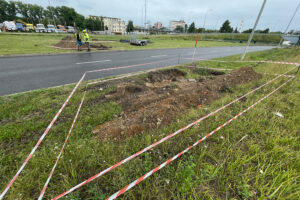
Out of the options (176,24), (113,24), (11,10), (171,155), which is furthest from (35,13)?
(176,24)

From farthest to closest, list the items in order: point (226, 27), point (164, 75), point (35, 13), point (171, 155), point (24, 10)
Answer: point (35, 13)
point (24, 10)
point (226, 27)
point (164, 75)
point (171, 155)

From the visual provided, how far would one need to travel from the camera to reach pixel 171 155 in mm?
1890

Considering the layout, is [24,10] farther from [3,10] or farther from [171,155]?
[171,155]

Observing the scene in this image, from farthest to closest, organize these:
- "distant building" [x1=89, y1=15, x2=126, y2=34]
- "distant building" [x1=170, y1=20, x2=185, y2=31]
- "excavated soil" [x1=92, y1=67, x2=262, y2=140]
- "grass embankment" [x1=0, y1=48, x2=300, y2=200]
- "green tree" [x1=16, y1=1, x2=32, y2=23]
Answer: "distant building" [x1=170, y1=20, x2=185, y2=31], "distant building" [x1=89, y1=15, x2=126, y2=34], "green tree" [x1=16, y1=1, x2=32, y2=23], "excavated soil" [x1=92, y1=67, x2=262, y2=140], "grass embankment" [x1=0, y1=48, x2=300, y2=200]

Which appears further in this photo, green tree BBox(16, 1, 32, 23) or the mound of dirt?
green tree BBox(16, 1, 32, 23)

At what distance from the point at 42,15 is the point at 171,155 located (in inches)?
4449

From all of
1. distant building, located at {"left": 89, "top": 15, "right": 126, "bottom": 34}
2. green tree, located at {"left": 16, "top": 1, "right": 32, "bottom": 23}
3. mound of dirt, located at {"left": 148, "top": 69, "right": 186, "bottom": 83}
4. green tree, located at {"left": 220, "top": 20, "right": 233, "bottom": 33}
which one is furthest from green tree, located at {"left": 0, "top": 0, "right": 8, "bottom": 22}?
green tree, located at {"left": 220, "top": 20, "right": 233, "bottom": 33}

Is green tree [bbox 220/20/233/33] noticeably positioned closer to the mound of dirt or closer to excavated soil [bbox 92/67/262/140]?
excavated soil [bbox 92/67/262/140]

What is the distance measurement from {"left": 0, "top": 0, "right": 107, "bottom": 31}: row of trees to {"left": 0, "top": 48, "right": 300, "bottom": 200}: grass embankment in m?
78.4

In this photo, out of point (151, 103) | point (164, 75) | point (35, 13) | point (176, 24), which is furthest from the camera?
point (176, 24)

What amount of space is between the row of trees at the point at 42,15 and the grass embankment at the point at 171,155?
78.4m

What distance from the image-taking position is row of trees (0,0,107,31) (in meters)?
61.4

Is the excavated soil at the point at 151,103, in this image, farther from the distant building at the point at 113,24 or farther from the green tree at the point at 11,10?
the distant building at the point at 113,24

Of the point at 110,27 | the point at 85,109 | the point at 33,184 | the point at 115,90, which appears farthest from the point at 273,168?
the point at 110,27
